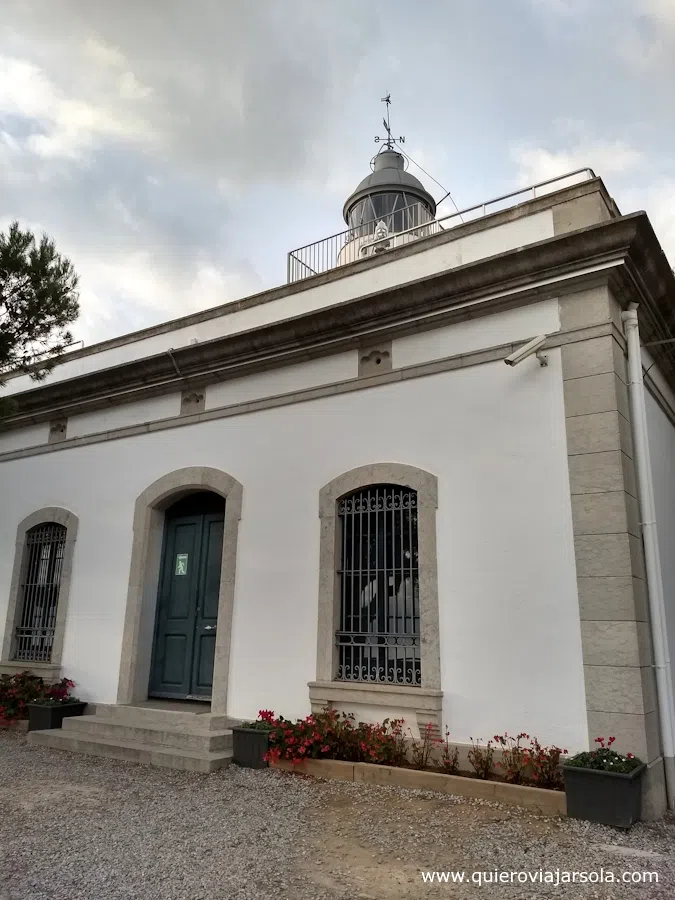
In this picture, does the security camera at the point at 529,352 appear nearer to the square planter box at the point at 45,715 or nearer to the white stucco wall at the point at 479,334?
the white stucco wall at the point at 479,334

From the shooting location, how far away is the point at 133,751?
19.8 feet

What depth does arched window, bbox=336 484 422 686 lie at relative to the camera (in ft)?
19.1

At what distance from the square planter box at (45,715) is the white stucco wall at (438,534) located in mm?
391

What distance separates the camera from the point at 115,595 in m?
7.72

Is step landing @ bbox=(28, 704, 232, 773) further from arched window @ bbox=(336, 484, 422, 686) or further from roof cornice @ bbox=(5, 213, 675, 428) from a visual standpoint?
roof cornice @ bbox=(5, 213, 675, 428)

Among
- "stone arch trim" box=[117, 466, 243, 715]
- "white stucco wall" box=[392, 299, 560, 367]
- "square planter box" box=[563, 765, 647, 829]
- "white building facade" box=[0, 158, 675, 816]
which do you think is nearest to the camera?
"square planter box" box=[563, 765, 647, 829]

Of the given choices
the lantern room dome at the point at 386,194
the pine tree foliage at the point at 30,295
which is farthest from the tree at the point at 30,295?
the lantern room dome at the point at 386,194

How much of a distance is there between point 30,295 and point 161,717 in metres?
4.52

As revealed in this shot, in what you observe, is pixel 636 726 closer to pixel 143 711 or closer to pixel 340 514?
pixel 340 514

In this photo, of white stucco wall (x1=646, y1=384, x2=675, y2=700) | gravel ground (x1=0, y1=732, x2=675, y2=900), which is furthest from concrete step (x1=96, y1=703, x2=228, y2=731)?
white stucco wall (x1=646, y1=384, x2=675, y2=700)

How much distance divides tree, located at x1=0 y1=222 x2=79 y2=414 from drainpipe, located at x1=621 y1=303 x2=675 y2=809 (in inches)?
219

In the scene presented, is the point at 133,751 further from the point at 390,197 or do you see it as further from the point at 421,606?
the point at 390,197

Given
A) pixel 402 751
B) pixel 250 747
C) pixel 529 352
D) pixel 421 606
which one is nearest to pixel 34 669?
pixel 250 747

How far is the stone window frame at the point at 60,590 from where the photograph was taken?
797cm
